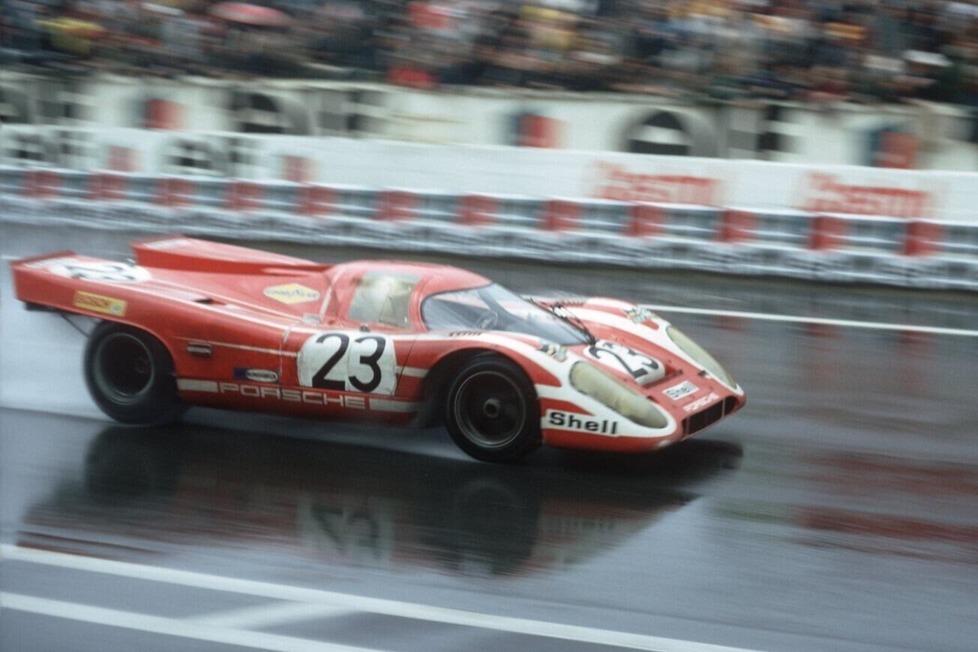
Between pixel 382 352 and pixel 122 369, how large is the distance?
1.80 metres

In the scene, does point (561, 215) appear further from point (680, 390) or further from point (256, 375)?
point (256, 375)

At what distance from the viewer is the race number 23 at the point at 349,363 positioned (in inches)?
261

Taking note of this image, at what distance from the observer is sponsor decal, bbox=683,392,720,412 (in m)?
6.61

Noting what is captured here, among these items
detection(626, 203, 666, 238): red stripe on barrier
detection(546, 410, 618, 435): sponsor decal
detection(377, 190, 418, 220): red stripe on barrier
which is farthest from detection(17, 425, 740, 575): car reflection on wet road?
detection(377, 190, 418, 220): red stripe on barrier

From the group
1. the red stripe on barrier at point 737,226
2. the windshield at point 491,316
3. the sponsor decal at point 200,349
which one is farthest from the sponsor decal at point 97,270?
the red stripe on barrier at point 737,226

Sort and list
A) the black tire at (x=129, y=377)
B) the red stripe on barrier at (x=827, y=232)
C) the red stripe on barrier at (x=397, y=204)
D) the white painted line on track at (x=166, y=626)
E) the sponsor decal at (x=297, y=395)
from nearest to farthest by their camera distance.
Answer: the white painted line on track at (x=166, y=626)
the sponsor decal at (x=297, y=395)
the black tire at (x=129, y=377)
the red stripe on barrier at (x=827, y=232)
the red stripe on barrier at (x=397, y=204)

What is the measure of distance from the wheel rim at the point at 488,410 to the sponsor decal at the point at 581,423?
0.22 metres

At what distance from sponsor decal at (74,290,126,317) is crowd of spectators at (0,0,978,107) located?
337 inches

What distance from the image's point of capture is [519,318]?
276 inches

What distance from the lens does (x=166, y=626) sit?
15.4 ft

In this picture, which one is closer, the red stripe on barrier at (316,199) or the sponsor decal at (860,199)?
the sponsor decal at (860,199)

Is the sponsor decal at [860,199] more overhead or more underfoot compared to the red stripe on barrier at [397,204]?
more overhead

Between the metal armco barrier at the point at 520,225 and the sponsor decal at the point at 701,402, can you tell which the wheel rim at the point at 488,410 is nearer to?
the sponsor decal at the point at 701,402

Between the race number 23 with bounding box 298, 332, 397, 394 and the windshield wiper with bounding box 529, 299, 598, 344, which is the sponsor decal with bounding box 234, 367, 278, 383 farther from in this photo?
the windshield wiper with bounding box 529, 299, 598, 344
